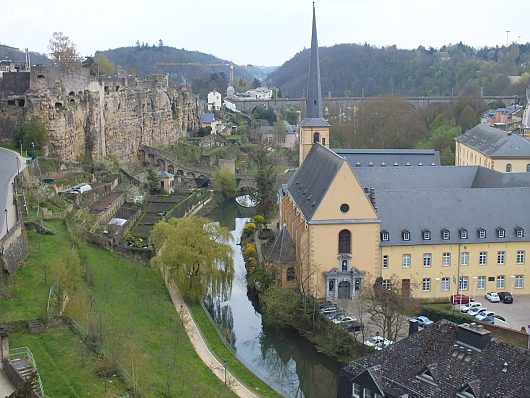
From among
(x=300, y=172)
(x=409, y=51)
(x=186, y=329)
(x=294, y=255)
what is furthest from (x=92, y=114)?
(x=409, y=51)

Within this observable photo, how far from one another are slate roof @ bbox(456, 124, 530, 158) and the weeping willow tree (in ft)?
87.7

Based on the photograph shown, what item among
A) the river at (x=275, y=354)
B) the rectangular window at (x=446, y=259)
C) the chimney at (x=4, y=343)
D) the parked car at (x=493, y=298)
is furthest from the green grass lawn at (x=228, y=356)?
the parked car at (x=493, y=298)

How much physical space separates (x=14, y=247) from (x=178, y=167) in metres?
48.4

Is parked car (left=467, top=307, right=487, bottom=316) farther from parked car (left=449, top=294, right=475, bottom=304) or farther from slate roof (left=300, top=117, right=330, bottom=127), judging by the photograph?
slate roof (left=300, top=117, right=330, bottom=127)

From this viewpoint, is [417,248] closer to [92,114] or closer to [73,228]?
[73,228]

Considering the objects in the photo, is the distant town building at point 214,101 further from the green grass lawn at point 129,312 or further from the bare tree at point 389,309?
the bare tree at point 389,309

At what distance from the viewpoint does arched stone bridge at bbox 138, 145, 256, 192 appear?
8350 centimetres

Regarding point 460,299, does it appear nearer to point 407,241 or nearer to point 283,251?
point 407,241

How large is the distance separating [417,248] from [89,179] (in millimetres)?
30556

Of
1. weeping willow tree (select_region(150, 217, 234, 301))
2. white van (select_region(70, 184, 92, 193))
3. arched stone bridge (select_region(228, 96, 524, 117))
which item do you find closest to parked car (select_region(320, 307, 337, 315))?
weeping willow tree (select_region(150, 217, 234, 301))

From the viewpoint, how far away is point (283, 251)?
4506 cm

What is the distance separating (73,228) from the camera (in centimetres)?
4516

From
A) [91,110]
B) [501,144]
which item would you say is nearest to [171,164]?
[91,110]

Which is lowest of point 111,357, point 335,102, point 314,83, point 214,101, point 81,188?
point 111,357
